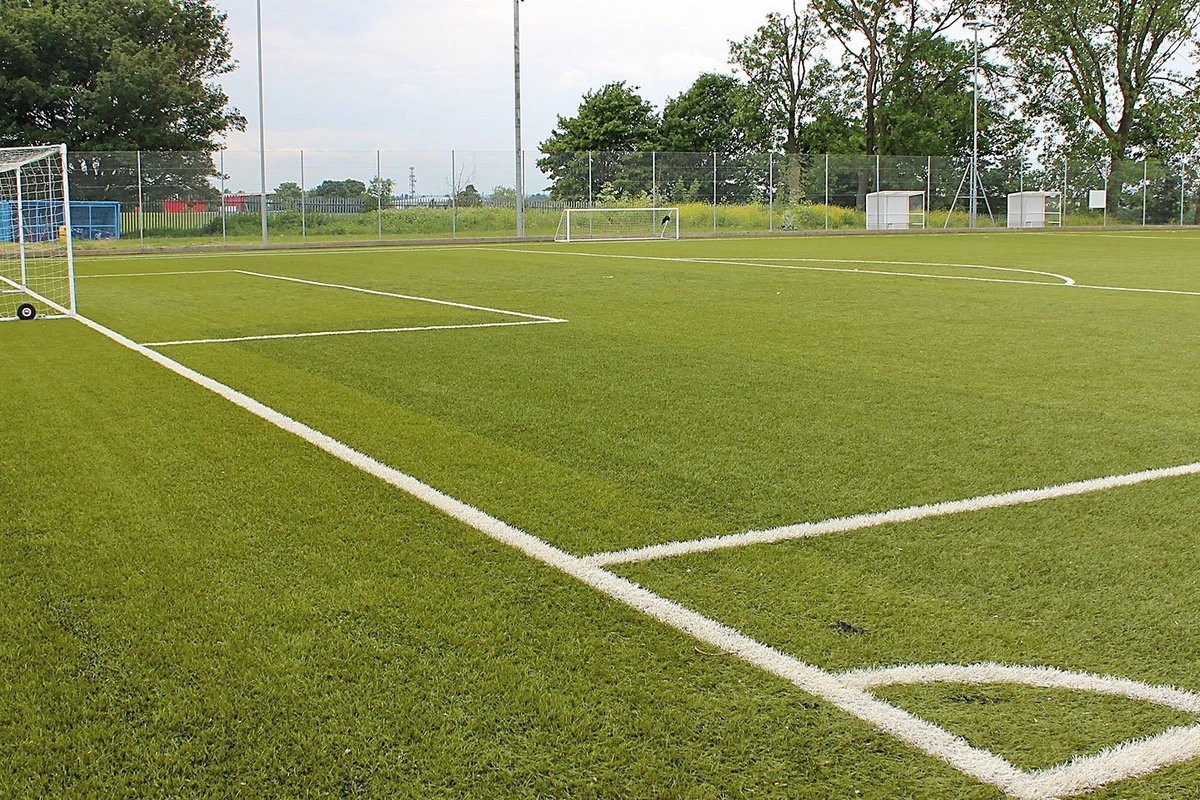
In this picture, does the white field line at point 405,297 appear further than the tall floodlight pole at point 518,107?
No

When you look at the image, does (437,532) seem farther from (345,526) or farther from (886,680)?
(886,680)

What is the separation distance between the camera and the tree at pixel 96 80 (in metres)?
41.8

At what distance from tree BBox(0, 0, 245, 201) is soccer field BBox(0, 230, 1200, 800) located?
3719 centimetres

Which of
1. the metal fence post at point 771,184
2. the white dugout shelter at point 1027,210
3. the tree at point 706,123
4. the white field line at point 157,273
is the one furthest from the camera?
the tree at point 706,123

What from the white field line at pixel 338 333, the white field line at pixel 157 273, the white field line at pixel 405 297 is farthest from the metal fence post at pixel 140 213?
the white field line at pixel 338 333

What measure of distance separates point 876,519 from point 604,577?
3.52ft

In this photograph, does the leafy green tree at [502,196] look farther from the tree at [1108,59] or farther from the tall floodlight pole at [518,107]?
the tree at [1108,59]

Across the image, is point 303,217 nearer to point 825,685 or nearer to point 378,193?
point 378,193

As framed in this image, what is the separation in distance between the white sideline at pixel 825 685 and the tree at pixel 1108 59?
2081 inches

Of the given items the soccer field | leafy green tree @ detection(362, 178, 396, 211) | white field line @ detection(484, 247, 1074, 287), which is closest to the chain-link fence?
leafy green tree @ detection(362, 178, 396, 211)

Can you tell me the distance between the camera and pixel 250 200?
111ft

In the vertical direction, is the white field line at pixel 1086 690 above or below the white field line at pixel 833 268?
below

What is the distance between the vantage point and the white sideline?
2.21 metres

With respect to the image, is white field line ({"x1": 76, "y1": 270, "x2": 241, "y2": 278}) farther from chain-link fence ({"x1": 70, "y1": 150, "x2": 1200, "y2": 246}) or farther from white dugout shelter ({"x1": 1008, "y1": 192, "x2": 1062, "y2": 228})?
white dugout shelter ({"x1": 1008, "y1": 192, "x2": 1062, "y2": 228})
